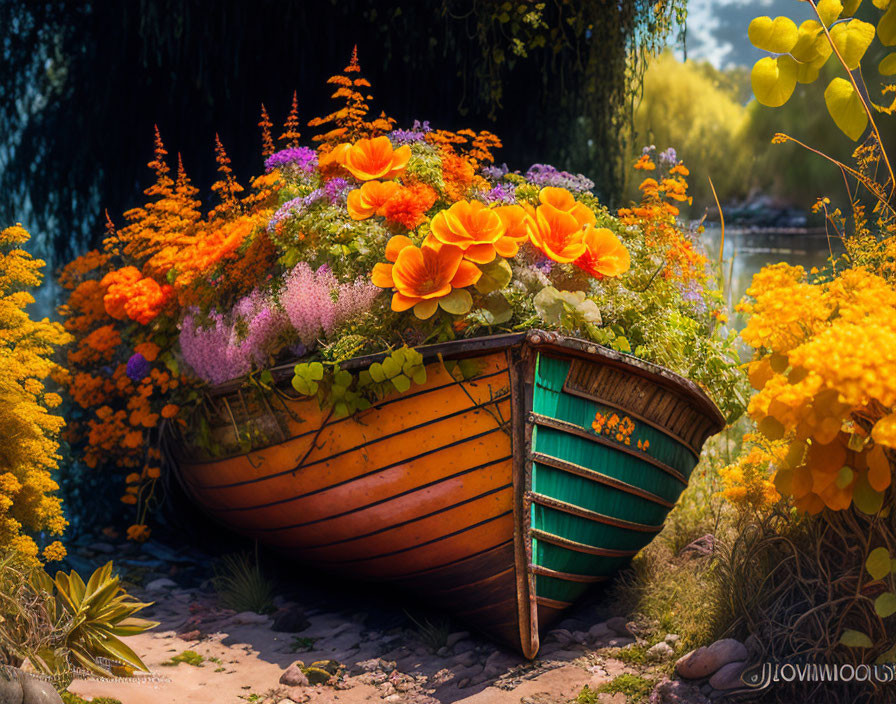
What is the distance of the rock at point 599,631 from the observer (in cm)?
308

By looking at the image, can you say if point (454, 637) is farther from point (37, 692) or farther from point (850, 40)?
point (850, 40)

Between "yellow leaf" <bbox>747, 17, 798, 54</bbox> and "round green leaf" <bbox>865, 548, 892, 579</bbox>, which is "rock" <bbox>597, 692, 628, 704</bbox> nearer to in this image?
"round green leaf" <bbox>865, 548, 892, 579</bbox>

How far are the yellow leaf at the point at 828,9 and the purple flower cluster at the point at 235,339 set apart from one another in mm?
2019

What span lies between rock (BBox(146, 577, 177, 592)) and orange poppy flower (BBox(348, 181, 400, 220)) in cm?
207

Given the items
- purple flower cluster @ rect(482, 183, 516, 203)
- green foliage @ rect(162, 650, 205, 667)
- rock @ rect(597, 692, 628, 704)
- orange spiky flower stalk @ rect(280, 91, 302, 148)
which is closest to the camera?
rock @ rect(597, 692, 628, 704)

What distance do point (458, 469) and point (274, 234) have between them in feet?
4.10

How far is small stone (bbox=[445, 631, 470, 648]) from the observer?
3088 mm

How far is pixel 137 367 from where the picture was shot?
373 centimetres

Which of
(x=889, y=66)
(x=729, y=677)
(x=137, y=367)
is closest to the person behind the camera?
(x=889, y=66)

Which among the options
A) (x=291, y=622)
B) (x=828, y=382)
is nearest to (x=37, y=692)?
(x=291, y=622)

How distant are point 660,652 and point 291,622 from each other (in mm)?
1472

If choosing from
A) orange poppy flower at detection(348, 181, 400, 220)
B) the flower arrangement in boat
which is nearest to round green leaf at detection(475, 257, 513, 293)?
the flower arrangement in boat

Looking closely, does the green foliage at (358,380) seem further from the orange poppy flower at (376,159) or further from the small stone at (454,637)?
the small stone at (454,637)

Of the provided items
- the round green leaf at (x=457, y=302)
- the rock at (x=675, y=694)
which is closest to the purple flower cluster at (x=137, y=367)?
the round green leaf at (x=457, y=302)
